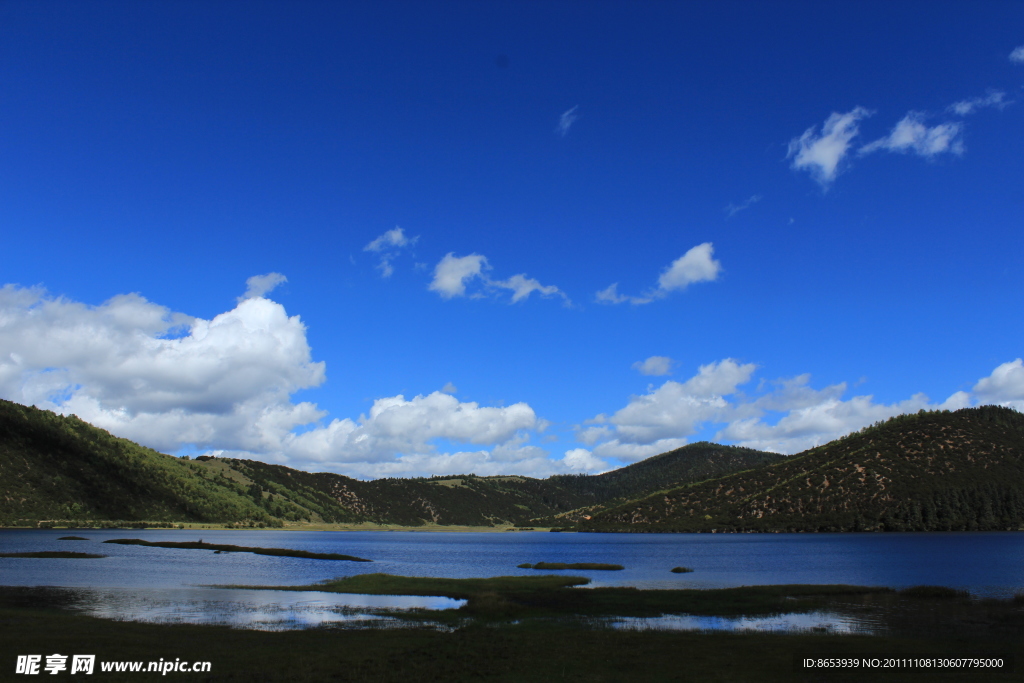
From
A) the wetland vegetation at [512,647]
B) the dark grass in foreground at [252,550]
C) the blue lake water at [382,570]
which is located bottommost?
the dark grass in foreground at [252,550]

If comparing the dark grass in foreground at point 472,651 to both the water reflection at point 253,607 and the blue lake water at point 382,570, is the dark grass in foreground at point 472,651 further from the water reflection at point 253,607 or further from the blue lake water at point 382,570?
the blue lake water at point 382,570

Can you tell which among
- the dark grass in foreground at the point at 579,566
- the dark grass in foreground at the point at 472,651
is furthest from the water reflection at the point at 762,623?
the dark grass in foreground at the point at 579,566

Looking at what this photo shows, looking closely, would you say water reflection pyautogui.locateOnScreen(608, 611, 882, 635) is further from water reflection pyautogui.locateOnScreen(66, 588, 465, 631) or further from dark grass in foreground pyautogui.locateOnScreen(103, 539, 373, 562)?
dark grass in foreground pyautogui.locateOnScreen(103, 539, 373, 562)

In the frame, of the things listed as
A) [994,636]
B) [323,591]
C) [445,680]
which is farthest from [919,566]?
[445,680]

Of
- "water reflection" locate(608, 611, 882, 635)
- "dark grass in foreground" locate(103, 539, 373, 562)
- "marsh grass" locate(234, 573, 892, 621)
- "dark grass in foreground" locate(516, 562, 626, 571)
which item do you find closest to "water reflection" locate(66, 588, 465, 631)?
"marsh grass" locate(234, 573, 892, 621)

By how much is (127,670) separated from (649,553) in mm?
125736

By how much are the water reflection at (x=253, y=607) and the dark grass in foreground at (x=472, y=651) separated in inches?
163

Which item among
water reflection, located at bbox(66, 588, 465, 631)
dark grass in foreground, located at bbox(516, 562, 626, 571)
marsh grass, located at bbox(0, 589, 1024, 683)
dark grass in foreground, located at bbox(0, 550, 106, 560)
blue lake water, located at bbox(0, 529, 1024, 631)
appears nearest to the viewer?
marsh grass, located at bbox(0, 589, 1024, 683)

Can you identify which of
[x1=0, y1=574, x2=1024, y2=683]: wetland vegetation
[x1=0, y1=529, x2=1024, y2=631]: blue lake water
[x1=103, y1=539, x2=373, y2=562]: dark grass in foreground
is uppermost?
[x1=0, y1=574, x2=1024, y2=683]: wetland vegetation

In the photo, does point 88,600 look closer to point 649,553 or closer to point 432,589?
point 432,589

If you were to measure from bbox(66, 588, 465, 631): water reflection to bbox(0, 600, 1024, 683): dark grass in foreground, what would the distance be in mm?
4132

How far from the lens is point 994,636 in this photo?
39.5 metres

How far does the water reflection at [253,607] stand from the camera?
45.0 m

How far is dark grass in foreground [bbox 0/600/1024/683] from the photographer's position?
94.9ft
